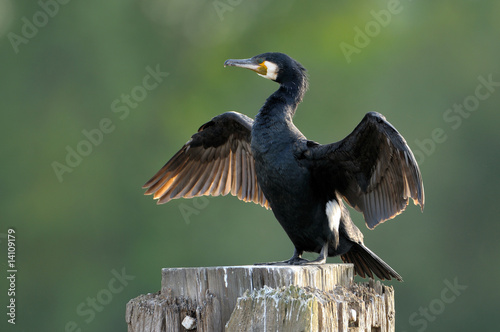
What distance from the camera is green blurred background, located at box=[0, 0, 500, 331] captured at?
13141 mm

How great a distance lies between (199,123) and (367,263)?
9980mm

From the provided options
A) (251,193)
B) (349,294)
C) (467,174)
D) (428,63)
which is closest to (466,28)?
(428,63)

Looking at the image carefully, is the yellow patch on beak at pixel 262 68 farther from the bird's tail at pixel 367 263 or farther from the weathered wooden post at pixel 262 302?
the weathered wooden post at pixel 262 302

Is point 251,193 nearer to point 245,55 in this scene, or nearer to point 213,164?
point 213,164

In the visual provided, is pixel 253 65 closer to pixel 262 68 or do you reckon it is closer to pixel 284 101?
pixel 262 68

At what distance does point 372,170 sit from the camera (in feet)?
15.4

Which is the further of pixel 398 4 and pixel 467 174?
pixel 398 4

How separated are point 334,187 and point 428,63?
34.7 ft

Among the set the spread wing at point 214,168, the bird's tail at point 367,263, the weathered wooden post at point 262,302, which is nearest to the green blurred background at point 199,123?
Result: the spread wing at point 214,168

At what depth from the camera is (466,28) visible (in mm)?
15320

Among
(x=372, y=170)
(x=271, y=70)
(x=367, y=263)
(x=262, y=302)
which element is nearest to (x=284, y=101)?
(x=271, y=70)

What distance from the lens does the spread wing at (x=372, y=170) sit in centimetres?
432

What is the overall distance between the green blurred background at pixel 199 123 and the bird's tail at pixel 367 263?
283 inches

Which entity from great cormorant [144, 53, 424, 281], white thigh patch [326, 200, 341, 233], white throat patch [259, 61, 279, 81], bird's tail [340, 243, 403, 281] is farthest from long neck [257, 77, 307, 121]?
bird's tail [340, 243, 403, 281]
